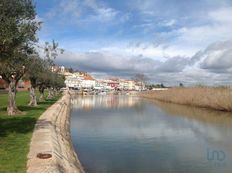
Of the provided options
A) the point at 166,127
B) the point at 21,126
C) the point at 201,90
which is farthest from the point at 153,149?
the point at 201,90

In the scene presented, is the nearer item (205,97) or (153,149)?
(153,149)

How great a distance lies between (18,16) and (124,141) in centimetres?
1275

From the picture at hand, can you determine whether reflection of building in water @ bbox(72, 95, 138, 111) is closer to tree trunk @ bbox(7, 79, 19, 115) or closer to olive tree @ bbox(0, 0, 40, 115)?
tree trunk @ bbox(7, 79, 19, 115)

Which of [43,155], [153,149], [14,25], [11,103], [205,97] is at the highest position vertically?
[14,25]

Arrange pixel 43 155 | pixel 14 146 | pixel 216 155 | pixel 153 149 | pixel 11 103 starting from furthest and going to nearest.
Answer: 1. pixel 11 103
2. pixel 153 149
3. pixel 216 155
4. pixel 14 146
5. pixel 43 155

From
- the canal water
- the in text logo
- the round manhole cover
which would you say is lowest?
the in text logo

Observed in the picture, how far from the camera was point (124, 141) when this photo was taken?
1030 inches

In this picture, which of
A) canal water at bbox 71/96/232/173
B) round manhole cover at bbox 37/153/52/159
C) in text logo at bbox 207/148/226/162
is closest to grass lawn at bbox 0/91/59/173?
round manhole cover at bbox 37/153/52/159

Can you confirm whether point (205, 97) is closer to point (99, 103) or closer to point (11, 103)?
point (99, 103)

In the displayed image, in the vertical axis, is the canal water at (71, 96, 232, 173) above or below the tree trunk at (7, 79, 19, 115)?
below

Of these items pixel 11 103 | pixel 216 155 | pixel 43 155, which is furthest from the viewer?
pixel 11 103

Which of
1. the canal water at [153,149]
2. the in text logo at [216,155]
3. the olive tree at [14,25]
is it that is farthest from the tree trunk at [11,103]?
the in text logo at [216,155]

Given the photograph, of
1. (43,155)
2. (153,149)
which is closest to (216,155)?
(153,149)

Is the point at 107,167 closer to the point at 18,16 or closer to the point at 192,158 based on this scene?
the point at 192,158
